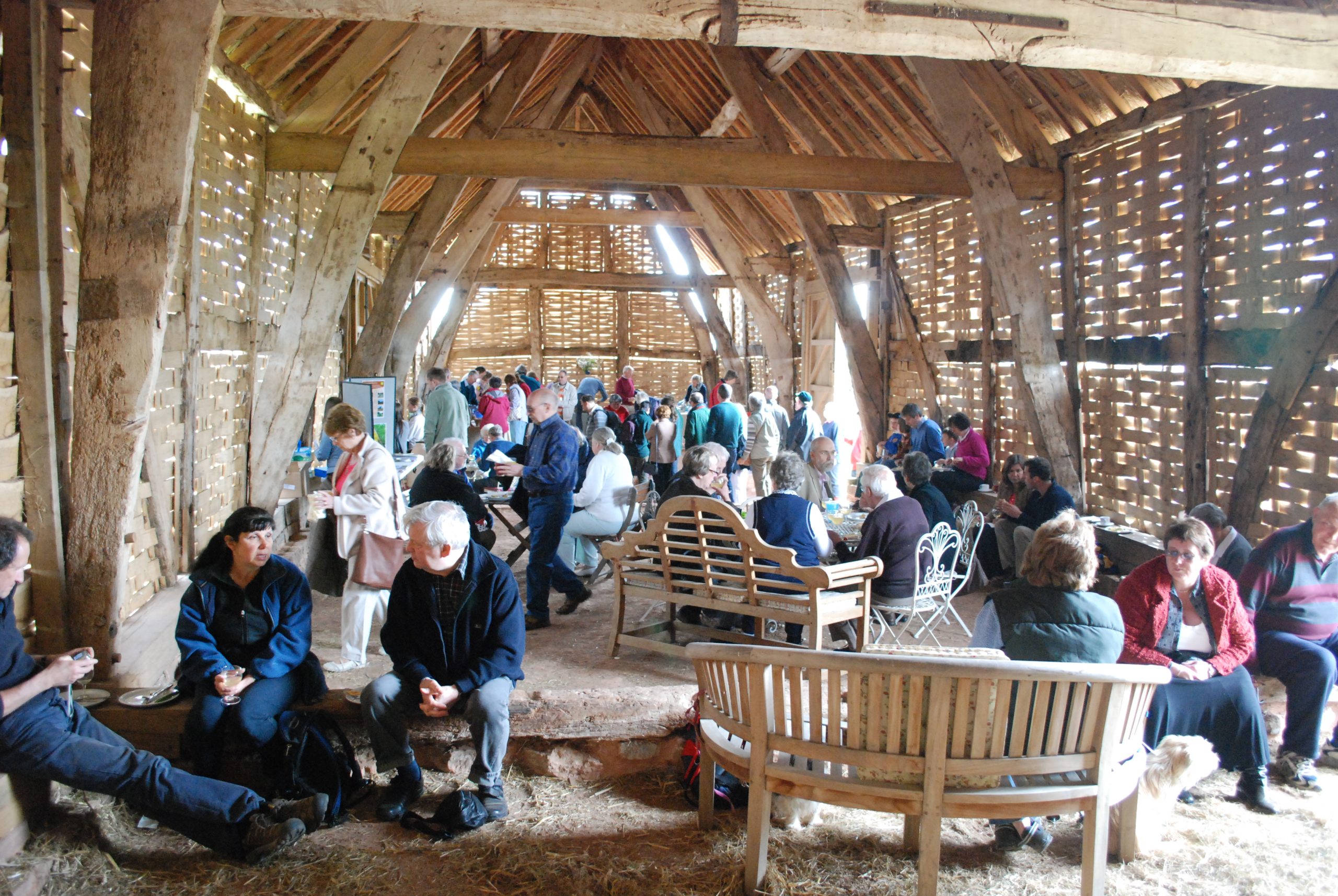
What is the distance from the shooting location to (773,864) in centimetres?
300

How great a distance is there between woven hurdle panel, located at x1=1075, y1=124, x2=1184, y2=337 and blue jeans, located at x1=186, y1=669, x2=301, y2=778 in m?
6.09

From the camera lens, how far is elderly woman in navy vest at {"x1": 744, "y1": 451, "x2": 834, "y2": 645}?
4.40 meters

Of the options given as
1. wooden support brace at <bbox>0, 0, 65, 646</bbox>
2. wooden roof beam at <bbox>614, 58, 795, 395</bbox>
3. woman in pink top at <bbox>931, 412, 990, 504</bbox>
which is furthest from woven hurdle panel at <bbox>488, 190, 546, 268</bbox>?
wooden support brace at <bbox>0, 0, 65, 646</bbox>

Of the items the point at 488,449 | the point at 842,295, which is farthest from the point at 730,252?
the point at 488,449

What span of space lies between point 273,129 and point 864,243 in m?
6.58

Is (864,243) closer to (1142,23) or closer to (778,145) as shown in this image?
(778,145)

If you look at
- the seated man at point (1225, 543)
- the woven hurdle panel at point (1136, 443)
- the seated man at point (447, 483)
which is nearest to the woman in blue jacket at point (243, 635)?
the seated man at point (447, 483)

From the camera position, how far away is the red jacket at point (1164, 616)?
3.47m

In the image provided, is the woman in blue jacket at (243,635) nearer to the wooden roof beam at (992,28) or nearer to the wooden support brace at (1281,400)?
the wooden roof beam at (992,28)

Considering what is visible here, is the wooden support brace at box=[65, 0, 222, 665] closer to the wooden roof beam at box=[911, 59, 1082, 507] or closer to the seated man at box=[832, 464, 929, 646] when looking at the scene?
the seated man at box=[832, 464, 929, 646]

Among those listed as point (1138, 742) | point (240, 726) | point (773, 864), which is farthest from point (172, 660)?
point (1138, 742)

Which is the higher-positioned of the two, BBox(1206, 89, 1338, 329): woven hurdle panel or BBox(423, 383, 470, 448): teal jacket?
BBox(1206, 89, 1338, 329): woven hurdle panel

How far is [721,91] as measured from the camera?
10.8 metres

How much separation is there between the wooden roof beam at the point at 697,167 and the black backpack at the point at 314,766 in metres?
4.95
